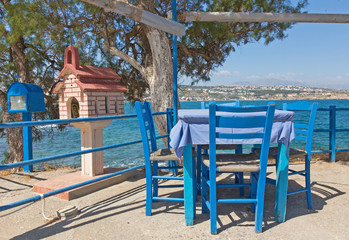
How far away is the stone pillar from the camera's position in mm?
3652

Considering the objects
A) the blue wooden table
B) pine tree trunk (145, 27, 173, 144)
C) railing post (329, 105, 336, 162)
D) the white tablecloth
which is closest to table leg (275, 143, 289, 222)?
the blue wooden table

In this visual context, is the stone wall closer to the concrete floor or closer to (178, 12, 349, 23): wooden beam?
the concrete floor

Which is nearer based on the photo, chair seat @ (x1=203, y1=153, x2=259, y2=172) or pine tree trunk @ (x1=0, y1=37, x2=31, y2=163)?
chair seat @ (x1=203, y1=153, x2=259, y2=172)

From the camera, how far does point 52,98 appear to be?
7.65 m

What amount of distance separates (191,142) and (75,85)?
185 cm

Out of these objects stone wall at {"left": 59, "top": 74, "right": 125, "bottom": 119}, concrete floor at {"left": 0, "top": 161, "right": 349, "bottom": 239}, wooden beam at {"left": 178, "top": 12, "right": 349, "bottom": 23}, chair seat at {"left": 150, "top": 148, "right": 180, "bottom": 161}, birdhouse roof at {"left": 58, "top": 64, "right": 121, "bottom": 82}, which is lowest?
concrete floor at {"left": 0, "top": 161, "right": 349, "bottom": 239}

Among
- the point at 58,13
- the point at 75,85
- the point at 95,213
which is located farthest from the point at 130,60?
the point at 95,213

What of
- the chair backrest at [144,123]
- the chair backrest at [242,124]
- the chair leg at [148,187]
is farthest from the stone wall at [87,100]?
the chair backrest at [242,124]

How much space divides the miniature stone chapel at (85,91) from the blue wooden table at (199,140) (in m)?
1.46

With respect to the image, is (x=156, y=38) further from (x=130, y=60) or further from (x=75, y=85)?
(x=75, y=85)

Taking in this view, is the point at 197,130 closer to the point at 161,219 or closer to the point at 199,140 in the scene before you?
the point at 199,140

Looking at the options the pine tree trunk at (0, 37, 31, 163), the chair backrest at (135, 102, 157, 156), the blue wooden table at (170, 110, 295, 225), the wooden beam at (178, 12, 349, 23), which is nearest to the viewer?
the blue wooden table at (170, 110, 295, 225)

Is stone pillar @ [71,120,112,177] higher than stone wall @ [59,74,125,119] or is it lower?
lower

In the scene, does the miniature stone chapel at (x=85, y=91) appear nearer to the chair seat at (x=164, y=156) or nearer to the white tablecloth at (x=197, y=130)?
the chair seat at (x=164, y=156)
